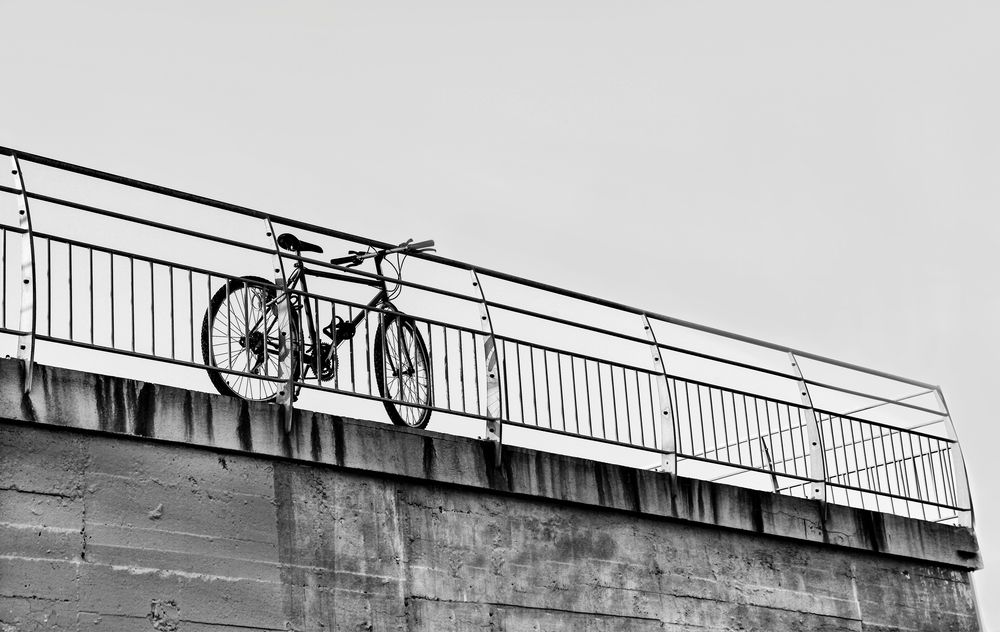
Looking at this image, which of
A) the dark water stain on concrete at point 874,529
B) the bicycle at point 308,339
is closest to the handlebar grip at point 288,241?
the bicycle at point 308,339

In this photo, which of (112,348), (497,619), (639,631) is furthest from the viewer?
(639,631)

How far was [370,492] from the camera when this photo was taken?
431 inches

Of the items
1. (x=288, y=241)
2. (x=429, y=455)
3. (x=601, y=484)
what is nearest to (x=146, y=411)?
(x=429, y=455)

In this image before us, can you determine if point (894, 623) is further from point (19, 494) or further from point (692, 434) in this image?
point (19, 494)

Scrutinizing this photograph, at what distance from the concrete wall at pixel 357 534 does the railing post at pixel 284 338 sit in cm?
15

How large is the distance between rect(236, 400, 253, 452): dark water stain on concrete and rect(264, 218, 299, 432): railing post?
0.29 metres

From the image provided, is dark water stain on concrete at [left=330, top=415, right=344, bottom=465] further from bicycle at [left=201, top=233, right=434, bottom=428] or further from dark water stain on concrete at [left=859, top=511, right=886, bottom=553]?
dark water stain on concrete at [left=859, top=511, right=886, bottom=553]

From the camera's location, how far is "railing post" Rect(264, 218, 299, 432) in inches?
416

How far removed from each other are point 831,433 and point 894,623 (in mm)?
1805

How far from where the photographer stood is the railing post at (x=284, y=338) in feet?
34.6

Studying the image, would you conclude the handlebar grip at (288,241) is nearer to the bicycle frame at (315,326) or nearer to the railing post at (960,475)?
the bicycle frame at (315,326)

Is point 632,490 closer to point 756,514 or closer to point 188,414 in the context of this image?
point 756,514

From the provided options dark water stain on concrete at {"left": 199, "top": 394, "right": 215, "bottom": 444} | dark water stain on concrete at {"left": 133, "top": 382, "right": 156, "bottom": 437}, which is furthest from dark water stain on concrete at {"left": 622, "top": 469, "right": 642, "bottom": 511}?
dark water stain on concrete at {"left": 133, "top": 382, "right": 156, "bottom": 437}

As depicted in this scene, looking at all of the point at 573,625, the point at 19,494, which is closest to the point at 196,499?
the point at 19,494
